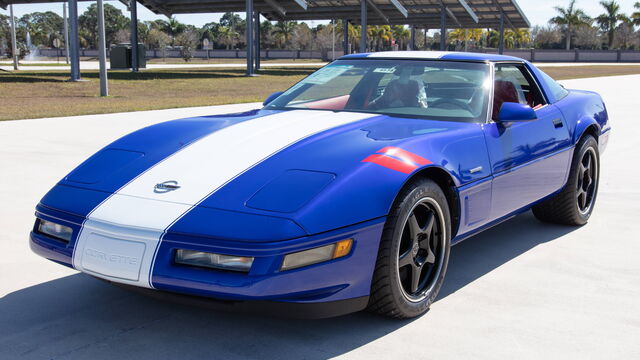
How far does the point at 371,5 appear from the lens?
3603cm

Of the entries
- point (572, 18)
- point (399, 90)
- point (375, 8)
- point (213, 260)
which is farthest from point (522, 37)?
point (213, 260)

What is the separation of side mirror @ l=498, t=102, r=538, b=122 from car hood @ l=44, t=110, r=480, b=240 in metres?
0.33

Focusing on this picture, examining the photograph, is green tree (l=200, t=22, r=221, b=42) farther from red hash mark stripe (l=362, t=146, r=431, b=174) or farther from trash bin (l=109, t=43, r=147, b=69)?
red hash mark stripe (l=362, t=146, r=431, b=174)

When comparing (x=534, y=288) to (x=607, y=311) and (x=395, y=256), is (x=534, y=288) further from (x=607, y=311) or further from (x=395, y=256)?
(x=395, y=256)

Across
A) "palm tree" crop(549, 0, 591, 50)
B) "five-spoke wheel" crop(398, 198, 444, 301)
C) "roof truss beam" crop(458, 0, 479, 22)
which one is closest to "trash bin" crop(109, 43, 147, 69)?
"roof truss beam" crop(458, 0, 479, 22)

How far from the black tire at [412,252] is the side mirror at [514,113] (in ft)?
2.86

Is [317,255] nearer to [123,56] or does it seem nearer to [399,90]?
[399,90]

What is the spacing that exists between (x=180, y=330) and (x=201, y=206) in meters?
0.67

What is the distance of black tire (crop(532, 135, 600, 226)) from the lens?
5223 mm

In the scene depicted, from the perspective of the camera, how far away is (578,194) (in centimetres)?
540

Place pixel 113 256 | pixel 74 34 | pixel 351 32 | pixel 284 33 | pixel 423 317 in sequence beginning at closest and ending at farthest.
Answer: pixel 113 256
pixel 423 317
pixel 74 34
pixel 351 32
pixel 284 33

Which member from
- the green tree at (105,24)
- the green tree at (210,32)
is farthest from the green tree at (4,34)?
the green tree at (210,32)

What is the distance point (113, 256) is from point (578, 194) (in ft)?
12.4

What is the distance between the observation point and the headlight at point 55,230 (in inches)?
126
